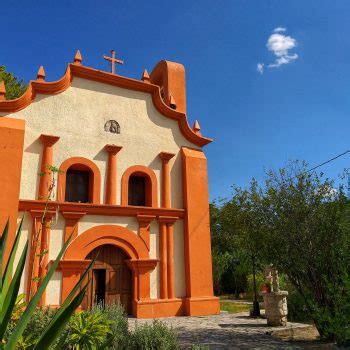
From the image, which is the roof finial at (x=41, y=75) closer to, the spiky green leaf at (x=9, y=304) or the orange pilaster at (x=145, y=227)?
the orange pilaster at (x=145, y=227)

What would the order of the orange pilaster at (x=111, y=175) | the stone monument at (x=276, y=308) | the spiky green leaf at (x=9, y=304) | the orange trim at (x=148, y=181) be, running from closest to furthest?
the spiky green leaf at (x=9, y=304) < the stone monument at (x=276, y=308) < the orange pilaster at (x=111, y=175) < the orange trim at (x=148, y=181)

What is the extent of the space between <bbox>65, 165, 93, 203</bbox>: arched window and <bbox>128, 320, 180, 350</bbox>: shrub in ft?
21.3

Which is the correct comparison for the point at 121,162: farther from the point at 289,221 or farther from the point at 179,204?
the point at 289,221

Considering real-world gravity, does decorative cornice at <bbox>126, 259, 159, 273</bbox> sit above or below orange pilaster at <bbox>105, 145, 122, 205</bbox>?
below

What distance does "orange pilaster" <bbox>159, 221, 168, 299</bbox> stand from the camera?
11922mm

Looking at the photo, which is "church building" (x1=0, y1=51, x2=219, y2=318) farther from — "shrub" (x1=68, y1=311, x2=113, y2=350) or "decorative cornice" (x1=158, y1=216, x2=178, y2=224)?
"shrub" (x1=68, y1=311, x2=113, y2=350)

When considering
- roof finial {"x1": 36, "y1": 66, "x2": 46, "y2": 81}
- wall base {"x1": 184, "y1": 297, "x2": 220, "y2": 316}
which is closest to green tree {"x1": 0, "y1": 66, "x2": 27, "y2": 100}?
roof finial {"x1": 36, "y1": 66, "x2": 46, "y2": 81}

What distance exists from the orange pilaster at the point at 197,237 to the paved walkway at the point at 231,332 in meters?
0.59

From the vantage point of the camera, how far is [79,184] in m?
12.2

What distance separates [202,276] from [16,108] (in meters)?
8.41

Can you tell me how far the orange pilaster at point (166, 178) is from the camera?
12.9m

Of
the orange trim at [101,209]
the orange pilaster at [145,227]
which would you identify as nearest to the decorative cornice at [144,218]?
the orange pilaster at [145,227]

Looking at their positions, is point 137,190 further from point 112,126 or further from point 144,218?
point 112,126

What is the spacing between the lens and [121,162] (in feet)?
41.2
